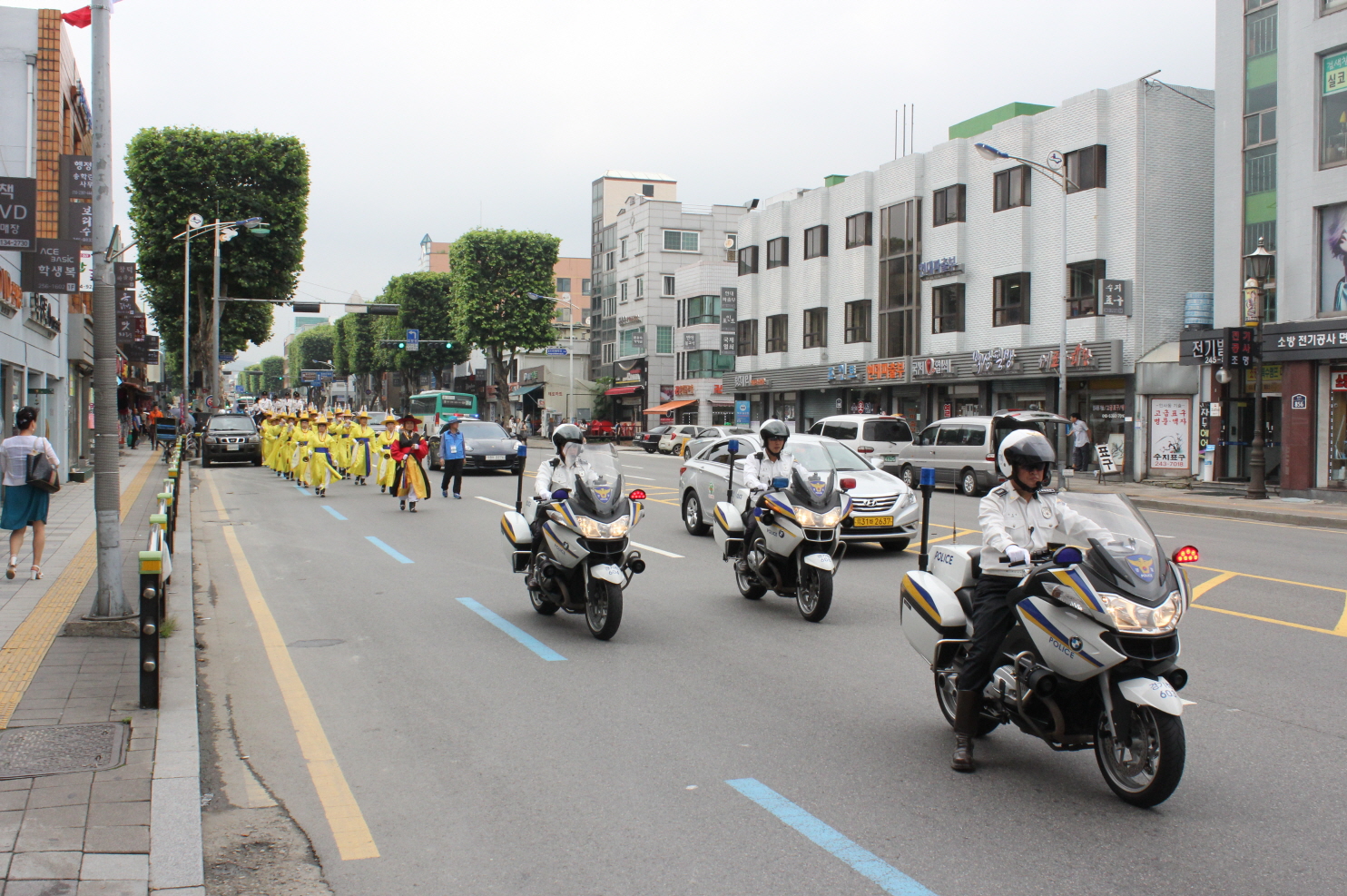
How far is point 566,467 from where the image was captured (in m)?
8.60

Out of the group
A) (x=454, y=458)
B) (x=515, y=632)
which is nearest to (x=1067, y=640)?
(x=515, y=632)

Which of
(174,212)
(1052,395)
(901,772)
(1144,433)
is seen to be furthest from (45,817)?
(174,212)

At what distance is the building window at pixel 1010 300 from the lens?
34.3 metres

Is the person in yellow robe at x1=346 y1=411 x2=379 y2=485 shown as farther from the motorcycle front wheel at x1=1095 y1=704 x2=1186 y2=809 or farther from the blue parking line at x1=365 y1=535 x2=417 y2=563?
the motorcycle front wheel at x1=1095 y1=704 x2=1186 y2=809

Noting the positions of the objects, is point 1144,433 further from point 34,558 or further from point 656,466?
point 34,558

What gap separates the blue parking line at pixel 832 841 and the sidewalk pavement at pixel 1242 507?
→ 1314cm

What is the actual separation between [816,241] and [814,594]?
128 ft

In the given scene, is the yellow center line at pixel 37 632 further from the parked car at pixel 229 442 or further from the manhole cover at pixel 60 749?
the parked car at pixel 229 442

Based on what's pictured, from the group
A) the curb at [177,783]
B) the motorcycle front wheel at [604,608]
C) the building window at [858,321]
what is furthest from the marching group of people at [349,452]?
the building window at [858,321]

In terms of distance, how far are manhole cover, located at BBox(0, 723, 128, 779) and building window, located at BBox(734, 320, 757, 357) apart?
46.1m

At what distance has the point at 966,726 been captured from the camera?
16.4 feet

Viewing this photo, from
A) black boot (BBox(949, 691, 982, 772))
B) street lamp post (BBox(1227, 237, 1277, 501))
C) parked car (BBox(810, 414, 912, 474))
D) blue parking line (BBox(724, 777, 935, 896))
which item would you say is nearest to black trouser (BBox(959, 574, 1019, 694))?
black boot (BBox(949, 691, 982, 772))

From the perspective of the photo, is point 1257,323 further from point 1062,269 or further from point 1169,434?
point 1062,269

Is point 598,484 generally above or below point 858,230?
below
